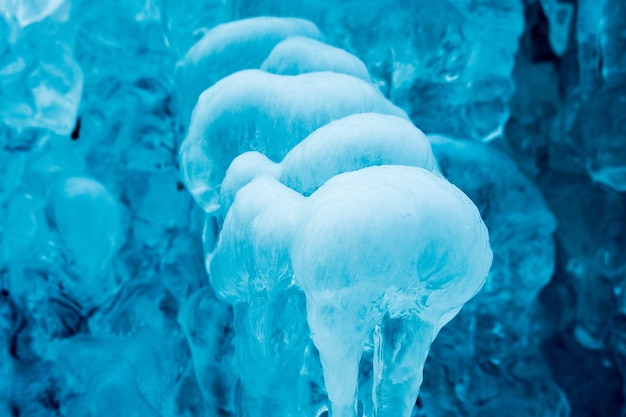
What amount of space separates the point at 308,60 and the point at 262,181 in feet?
1.34

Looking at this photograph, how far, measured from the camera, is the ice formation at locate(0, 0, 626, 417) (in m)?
1.21

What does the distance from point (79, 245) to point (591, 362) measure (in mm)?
1405

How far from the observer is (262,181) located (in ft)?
3.46

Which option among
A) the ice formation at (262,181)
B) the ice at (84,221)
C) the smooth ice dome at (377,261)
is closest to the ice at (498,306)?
the ice formation at (262,181)

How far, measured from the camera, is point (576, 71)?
5.95 feet

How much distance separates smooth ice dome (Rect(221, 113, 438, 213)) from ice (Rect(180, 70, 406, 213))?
9 cm

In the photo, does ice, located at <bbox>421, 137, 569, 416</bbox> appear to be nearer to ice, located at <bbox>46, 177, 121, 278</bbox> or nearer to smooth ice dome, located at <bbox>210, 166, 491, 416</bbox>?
smooth ice dome, located at <bbox>210, 166, 491, 416</bbox>

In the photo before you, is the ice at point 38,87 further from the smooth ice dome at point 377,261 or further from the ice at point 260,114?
the smooth ice dome at point 377,261

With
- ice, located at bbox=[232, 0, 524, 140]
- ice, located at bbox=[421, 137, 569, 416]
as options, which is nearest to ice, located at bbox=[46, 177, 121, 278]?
ice, located at bbox=[232, 0, 524, 140]

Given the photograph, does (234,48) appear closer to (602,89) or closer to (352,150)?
(352,150)

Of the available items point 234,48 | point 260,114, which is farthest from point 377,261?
point 234,48

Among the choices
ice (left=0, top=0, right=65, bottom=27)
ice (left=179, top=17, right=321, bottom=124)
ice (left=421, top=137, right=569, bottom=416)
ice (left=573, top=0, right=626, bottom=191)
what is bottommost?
ice (left=421, top=137, right=569, bottom=416)

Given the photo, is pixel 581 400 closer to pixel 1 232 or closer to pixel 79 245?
pixel 79 245

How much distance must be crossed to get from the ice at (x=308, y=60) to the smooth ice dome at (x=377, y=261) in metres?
0.47
